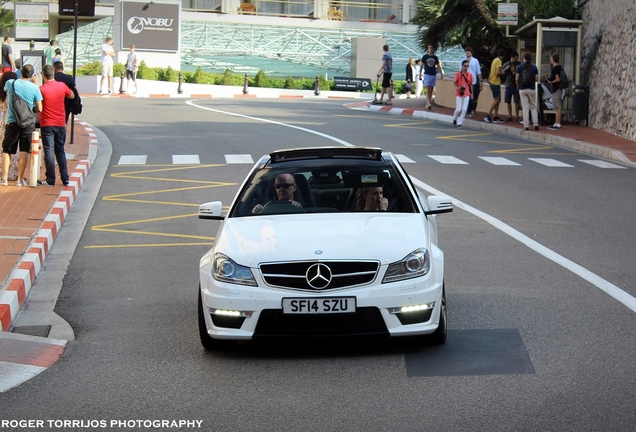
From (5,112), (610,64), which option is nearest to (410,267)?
(5,112)

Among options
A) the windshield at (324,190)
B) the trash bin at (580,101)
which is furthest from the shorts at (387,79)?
the windshield at (324,190)

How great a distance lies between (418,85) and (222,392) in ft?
146

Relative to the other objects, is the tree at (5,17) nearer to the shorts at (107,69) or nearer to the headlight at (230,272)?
the shorts at (107,69)

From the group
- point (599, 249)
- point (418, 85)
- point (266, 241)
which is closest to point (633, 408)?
point (266, 241)

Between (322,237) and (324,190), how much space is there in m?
1.29

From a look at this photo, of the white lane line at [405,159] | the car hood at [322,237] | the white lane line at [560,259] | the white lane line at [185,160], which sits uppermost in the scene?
the car hood at [322,237]

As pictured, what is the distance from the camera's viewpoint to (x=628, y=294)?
30.4 ft

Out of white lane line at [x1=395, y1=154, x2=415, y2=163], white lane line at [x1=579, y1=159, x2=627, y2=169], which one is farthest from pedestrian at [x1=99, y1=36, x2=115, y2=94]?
white lane line at [x1=579, y1=159, x2=627, y2=169]

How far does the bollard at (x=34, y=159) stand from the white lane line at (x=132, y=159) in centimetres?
420

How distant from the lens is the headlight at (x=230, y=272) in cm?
726

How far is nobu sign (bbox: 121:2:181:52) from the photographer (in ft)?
179

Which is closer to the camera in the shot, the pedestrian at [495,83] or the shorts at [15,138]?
the shorts at [15,138]

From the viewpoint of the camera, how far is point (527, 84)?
2648cm

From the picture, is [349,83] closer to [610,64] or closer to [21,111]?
[610,64]
